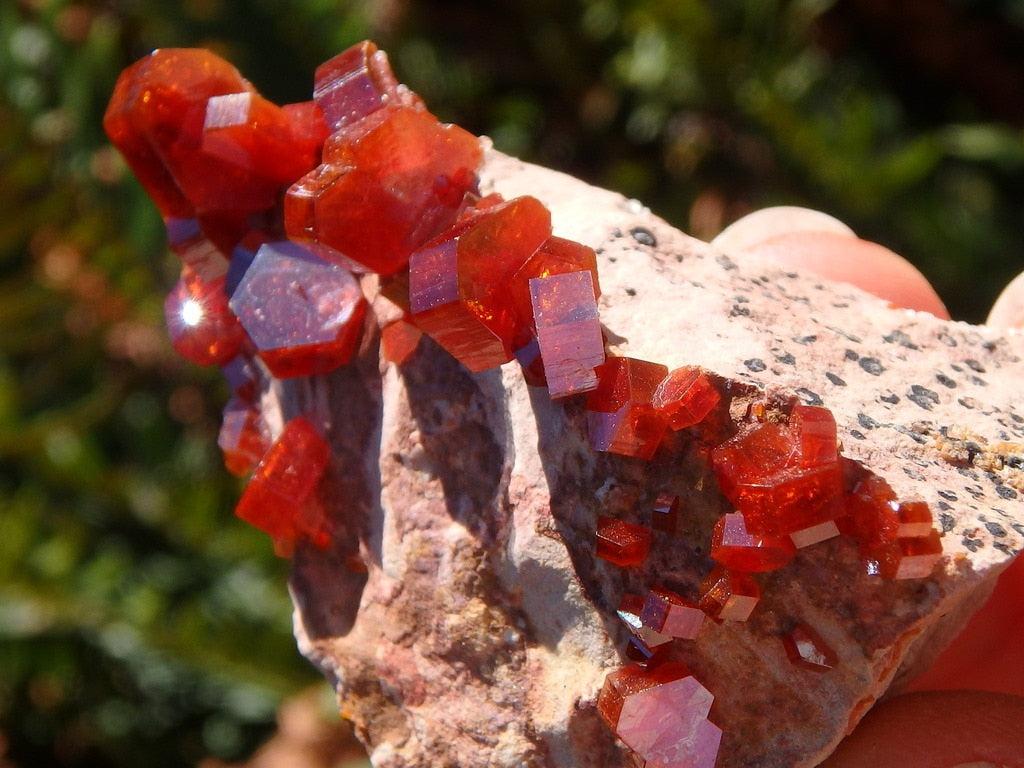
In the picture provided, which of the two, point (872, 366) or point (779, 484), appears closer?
point (779, 484)

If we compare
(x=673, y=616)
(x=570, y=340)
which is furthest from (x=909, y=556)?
(x=570, y=340)

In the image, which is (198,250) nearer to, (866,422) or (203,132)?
(203,132)

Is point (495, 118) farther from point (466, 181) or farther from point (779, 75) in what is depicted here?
point (466, 181)

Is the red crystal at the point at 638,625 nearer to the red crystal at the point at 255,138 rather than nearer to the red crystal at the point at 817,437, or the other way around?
the red crystal at the point at 817,437

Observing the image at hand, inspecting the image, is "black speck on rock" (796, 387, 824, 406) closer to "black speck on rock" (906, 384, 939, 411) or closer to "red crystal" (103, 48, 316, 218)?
"black speck on rock" (906, 384, 939, 411)

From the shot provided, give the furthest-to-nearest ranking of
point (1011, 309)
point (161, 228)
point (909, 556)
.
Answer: point (161, 228), point (1011, 309), point (909, 556)

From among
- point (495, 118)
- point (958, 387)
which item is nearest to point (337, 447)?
point (958, 387)
